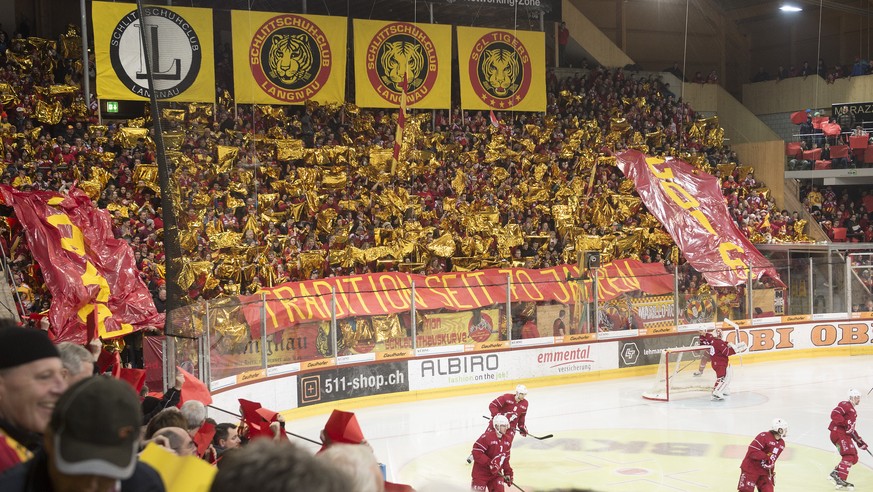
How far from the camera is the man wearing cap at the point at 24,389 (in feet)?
8.11

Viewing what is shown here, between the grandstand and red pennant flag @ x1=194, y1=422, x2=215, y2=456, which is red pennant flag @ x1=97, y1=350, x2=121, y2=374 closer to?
red pennant flag @ x1=194, y1=422, x2=215, y2=456

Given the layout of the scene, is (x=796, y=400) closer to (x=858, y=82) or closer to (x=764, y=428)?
(x=764, y=428)

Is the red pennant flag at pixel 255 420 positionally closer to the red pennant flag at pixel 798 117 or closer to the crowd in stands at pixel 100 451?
the crowd in stands at pixel 100 451

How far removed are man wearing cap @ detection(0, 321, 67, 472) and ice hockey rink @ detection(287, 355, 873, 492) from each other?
337 inches

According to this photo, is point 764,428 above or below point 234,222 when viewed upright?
below

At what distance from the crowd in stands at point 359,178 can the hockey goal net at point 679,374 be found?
484 centimetres

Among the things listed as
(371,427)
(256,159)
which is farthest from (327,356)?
(256,159)

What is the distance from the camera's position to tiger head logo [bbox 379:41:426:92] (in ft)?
73.5

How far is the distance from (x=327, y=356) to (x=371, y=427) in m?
1.90

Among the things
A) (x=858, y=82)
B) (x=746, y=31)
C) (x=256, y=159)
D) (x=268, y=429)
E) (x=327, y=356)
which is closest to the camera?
(x=268, y=429)

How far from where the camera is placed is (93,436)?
1.88m

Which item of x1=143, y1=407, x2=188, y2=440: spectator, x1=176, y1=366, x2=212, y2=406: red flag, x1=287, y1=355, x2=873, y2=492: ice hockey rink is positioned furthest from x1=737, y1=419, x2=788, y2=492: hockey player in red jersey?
x1=143, y1=407, x2=188, y2=440: spectator

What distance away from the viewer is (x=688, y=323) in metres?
20.7

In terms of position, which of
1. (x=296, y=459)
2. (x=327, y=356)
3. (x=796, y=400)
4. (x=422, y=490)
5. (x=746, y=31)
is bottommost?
(x=796, y=400)
